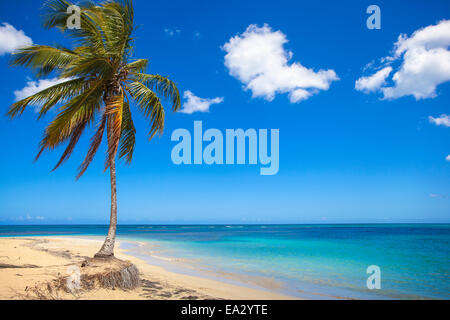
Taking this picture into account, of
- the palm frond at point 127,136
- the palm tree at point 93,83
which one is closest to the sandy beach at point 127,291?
the palm tree at point 93,83

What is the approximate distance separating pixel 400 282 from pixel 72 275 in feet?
37.1

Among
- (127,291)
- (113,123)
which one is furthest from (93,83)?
(127,291)

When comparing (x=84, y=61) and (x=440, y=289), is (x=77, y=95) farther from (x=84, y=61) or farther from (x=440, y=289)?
(x=440, y=289)

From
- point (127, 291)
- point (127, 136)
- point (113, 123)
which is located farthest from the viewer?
point (127, 136)

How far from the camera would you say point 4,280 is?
5.95 meters

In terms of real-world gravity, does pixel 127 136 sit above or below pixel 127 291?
above

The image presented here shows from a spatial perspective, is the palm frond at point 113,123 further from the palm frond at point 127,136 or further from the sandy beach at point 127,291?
the sandy beach at point 127,291

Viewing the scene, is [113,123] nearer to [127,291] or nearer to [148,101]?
[148,101]

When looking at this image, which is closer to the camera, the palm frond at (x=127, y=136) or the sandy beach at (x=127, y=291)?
the sandy beach at (x=127, y=291)

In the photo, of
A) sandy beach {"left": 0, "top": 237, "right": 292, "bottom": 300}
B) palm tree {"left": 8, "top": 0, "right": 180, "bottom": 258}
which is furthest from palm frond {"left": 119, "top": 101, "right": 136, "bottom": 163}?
sandy beach {"left": 0, "top": 237, "right": 292, "bottom": 300}

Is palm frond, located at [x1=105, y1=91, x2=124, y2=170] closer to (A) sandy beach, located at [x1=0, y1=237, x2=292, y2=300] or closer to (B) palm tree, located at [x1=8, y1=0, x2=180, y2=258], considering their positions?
(B) palm tree, located at [x1=8, y1=0, x2=180, y2=258]

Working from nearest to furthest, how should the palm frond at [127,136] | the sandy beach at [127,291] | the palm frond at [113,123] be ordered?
the sandy beach at [127,291], the palm frond at [113,123], the palm frond at [127,136]

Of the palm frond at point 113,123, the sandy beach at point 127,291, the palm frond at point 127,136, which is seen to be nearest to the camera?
the sandy beach at point 127,291
